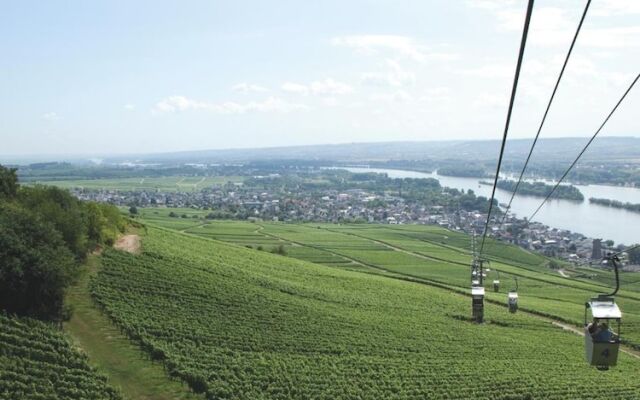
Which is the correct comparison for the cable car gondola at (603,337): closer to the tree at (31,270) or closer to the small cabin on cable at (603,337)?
the small cabin on cable at (603,337)

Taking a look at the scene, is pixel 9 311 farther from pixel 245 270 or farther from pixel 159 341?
pixel 245 270

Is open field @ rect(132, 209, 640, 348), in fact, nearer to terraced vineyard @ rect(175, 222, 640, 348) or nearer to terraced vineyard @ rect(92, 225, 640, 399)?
terraced vineyard @ rect(175, 222, 640, 348)

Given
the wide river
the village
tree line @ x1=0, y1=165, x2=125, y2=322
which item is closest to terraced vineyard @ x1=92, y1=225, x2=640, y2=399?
tree line @ x1=0, y1=165, x2=125, y2=322

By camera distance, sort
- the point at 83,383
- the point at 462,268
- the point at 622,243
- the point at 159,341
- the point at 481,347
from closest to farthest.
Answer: the point at 83,383 < the point at 159,341 < the point at 481,347 < the point at 462,268 < the point at 622,243

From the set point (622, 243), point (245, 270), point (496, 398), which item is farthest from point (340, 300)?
point (622, 243)

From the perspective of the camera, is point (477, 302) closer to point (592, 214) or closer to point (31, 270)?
point (31, 270)
